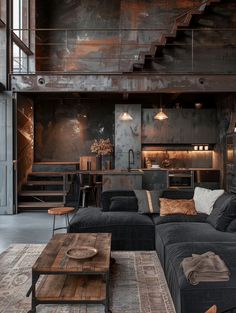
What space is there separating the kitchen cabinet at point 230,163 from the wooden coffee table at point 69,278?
18.0 feet

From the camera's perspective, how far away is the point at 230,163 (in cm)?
865

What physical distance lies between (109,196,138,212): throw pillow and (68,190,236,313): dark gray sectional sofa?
0.10 ft

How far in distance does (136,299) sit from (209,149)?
7610 millimetres

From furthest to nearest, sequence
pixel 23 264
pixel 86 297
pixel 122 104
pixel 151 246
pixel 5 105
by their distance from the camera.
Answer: pixel 122 104 < pixel 5 105 < pixel 151 246 < pixel 23 264 < pixel 86 297

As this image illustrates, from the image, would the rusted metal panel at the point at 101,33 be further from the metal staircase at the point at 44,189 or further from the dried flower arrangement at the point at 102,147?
the metal staircase at the point at 44,189

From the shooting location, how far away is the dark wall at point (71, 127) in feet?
34.5

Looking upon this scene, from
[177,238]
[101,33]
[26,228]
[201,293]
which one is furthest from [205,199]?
[101,33]

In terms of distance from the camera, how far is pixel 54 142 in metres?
10.5

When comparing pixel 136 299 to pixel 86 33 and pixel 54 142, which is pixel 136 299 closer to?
pixel 54 142

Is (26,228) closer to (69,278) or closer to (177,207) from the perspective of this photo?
(177,207)

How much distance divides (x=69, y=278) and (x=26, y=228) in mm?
3186

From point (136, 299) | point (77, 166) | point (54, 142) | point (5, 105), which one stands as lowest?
point (136, 299)

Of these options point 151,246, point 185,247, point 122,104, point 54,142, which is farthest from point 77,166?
point 185,247

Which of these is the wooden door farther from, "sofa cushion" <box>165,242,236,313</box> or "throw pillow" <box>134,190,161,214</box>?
"sofa cushion" <box>165,242,236,313</box>
